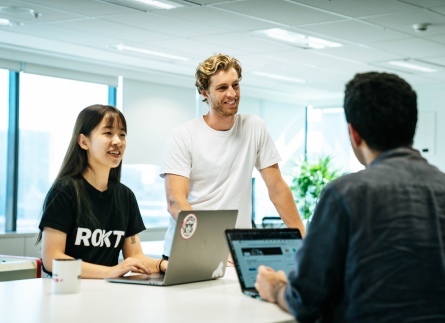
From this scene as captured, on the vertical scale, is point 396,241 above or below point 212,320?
above

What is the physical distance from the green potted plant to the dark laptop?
805cm

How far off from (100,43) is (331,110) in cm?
535

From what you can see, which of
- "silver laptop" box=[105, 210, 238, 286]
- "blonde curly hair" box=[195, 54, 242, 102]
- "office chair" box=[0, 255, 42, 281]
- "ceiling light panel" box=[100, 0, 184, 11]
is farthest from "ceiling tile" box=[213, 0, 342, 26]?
"silver laptop" box=[105, 210, 238, 286]

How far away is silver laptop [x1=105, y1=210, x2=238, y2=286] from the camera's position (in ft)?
Result: 7.76

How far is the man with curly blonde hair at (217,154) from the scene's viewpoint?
10.1 feet

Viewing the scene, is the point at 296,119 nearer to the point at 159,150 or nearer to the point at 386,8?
the point at 159,150

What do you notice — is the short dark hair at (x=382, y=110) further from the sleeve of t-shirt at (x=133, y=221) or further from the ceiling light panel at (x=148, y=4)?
the ceiling light panel at (x=148, y=4)

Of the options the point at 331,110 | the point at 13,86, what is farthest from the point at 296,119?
the point at 13,86

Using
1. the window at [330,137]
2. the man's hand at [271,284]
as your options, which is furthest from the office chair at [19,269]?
the window at [330,137]

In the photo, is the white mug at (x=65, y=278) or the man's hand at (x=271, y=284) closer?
the man's hand at (x=271, y=284)

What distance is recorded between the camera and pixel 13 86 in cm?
764

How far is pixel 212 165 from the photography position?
3111 mm

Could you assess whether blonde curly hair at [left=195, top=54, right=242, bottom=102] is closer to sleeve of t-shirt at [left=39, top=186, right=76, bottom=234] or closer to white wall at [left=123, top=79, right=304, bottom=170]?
sleeve of t-shirt at [left=39, top=186, right=76, bottom=234]

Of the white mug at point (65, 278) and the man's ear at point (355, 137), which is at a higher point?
the man's ear at point (355, 137)
